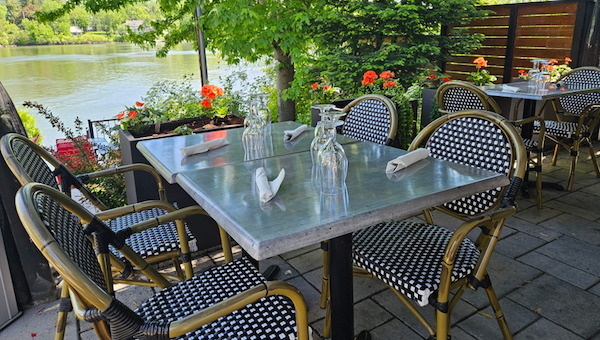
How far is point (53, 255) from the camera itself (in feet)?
3.28

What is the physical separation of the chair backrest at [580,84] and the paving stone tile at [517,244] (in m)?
2.01

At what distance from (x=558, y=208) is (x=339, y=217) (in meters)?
2.89

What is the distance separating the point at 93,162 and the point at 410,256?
8.98 ft

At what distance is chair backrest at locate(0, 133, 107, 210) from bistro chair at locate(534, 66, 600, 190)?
3.36 m

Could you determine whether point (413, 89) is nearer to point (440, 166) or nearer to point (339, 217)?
point (440, 166)

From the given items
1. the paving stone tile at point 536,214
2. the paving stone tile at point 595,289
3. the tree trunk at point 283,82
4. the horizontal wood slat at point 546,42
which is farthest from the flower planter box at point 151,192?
the horizontal wood slat at point 546,42

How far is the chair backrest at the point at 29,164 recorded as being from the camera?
5.19 feet

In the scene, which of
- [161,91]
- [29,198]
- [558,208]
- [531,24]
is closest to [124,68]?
[161,91]

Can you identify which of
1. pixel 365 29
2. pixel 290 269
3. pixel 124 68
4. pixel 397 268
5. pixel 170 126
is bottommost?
pixel 290 269

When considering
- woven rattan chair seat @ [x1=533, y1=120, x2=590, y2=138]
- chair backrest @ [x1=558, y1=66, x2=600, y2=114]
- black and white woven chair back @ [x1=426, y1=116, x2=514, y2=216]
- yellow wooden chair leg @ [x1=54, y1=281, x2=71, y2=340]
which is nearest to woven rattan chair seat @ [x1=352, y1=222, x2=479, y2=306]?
black and white woven chair back @ [x1=426, y1=116, x2=514, y2=216]

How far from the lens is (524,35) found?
6.08 meters

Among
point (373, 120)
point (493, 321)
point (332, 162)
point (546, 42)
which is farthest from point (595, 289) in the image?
point (546, 42)

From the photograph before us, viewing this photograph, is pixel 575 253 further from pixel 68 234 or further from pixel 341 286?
pixel 68 234

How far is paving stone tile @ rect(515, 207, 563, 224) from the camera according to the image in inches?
124
